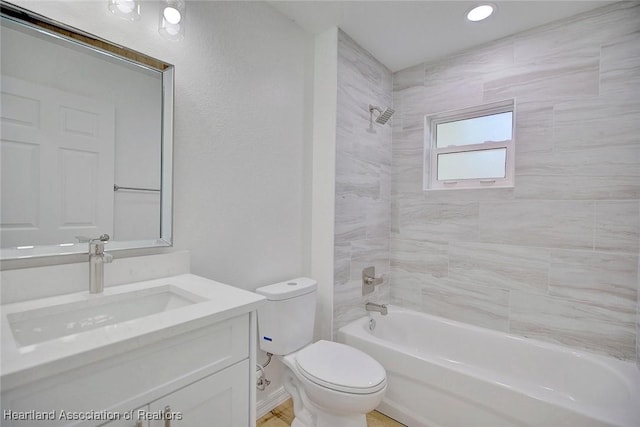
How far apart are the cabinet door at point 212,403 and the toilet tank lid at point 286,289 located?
1.96ft

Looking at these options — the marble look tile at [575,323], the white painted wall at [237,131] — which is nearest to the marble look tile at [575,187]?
the marble look tile at [575,323]

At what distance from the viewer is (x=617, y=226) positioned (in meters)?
1.74

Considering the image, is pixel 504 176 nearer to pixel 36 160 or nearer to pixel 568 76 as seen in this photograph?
pixel 568 76

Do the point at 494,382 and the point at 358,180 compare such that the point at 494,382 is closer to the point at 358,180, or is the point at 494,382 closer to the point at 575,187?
the point at 575,187

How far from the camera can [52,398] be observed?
2.14ft

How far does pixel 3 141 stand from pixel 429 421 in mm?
2269

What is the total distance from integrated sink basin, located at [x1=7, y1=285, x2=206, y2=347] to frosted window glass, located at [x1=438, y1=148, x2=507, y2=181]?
6.93 ft

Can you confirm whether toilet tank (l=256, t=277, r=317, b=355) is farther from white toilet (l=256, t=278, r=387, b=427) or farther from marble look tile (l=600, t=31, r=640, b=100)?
marble look tile (l=600, t=31, r=640, b=100)

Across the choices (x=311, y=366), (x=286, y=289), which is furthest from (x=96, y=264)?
(x=311, y=366)

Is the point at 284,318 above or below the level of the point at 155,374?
below

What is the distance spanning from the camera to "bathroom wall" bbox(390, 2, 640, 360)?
1733mm

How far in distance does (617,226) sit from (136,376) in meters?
2.41

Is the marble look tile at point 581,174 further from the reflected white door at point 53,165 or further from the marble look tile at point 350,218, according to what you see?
the reflected white door at point 53,165

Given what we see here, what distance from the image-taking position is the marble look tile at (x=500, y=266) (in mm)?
1980
